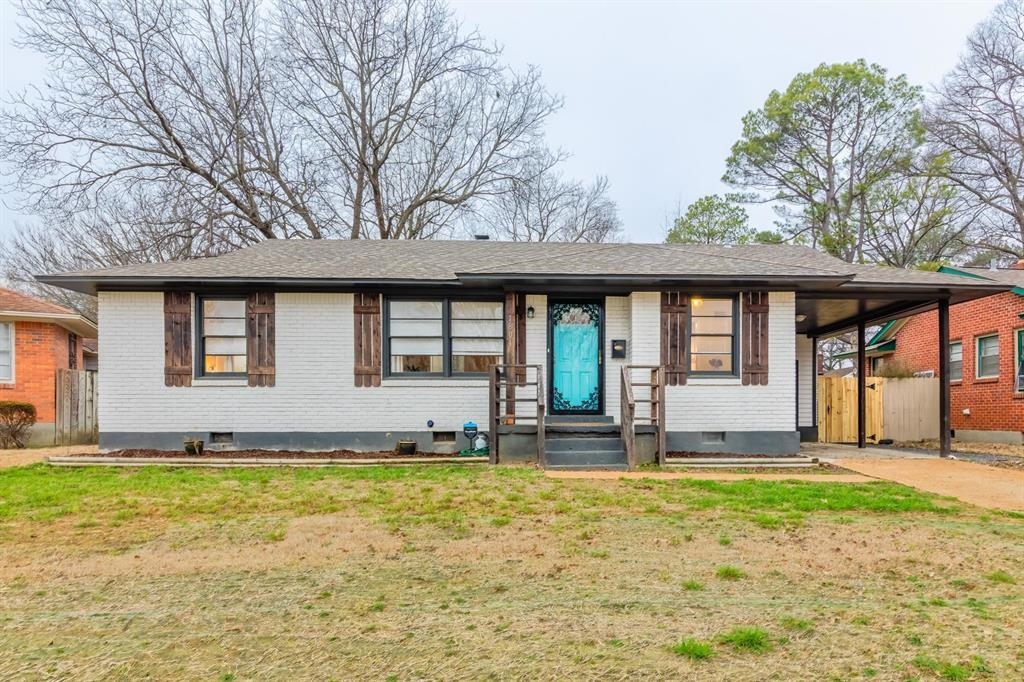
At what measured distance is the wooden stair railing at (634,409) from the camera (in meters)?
8.43

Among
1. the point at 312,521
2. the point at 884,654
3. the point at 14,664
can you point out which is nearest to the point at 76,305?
the point at 312,521

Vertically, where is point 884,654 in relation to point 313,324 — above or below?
below

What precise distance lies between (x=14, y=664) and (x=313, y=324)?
746 cm

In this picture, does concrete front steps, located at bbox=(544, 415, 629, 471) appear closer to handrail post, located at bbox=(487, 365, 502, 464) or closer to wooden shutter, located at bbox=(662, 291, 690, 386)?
handrail post, located at bbox=(487, 365, 502, 464)

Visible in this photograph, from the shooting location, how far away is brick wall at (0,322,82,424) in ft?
42.6

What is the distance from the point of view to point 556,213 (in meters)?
27.3

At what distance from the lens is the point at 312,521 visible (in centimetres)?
527

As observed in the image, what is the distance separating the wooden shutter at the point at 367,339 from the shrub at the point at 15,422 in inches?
335

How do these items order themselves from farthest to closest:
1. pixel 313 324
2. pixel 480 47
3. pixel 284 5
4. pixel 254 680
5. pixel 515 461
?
pixel 480 47
pixel 284 5
pixel 313 324
pixel 515 461
pixel 254 680

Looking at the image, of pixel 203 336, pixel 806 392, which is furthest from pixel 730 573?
pixel 806 392

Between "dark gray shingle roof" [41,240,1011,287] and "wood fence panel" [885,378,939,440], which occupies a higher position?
"dark gray shingle roof" [41,240,1011,287]

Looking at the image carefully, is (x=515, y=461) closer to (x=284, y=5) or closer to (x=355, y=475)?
(x=355, y=475)

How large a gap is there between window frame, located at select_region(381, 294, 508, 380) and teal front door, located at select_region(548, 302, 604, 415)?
0.98 metres

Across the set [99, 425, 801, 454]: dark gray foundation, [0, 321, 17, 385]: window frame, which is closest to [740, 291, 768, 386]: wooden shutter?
[99, 425, 801, 454]: dark gray foundation
